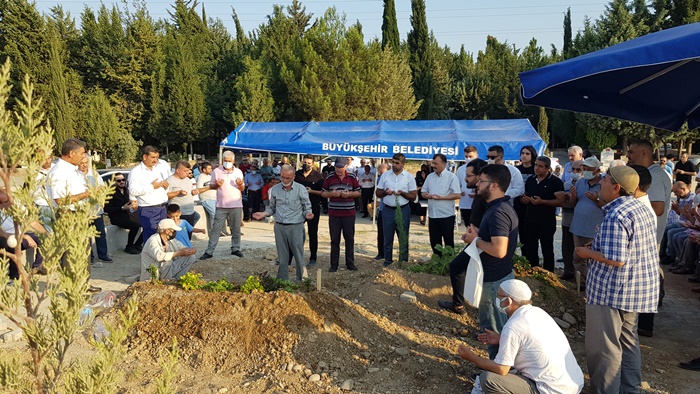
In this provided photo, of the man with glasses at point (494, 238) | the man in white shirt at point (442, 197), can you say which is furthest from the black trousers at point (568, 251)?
the man with glasses at point (494, 238)

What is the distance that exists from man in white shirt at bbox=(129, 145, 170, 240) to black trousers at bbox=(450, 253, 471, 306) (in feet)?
14.9

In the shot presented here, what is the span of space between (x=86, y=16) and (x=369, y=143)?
3020cm

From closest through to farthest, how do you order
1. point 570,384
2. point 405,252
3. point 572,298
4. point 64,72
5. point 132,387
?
point 570,384
point 132,387
point 572,298
point 405,252
point 64,72

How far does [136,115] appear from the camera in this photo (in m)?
35.5

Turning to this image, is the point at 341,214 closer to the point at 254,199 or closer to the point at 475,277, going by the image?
the point at 475,277

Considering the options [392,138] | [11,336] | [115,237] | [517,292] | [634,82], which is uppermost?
[634,82]

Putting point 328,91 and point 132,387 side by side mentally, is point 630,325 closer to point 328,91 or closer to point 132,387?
point 132,387

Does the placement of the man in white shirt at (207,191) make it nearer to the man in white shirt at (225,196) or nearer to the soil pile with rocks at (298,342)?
the man in white shirt at (225,196)

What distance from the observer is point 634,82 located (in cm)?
538

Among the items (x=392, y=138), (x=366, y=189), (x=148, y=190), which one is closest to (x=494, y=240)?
(x=148, y=190)

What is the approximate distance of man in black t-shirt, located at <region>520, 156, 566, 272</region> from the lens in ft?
23.7

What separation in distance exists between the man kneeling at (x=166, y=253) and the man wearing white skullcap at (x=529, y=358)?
4.44 m

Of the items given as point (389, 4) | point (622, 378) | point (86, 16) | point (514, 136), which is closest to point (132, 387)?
point (622, 378)

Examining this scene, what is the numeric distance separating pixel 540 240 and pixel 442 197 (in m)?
1.61
